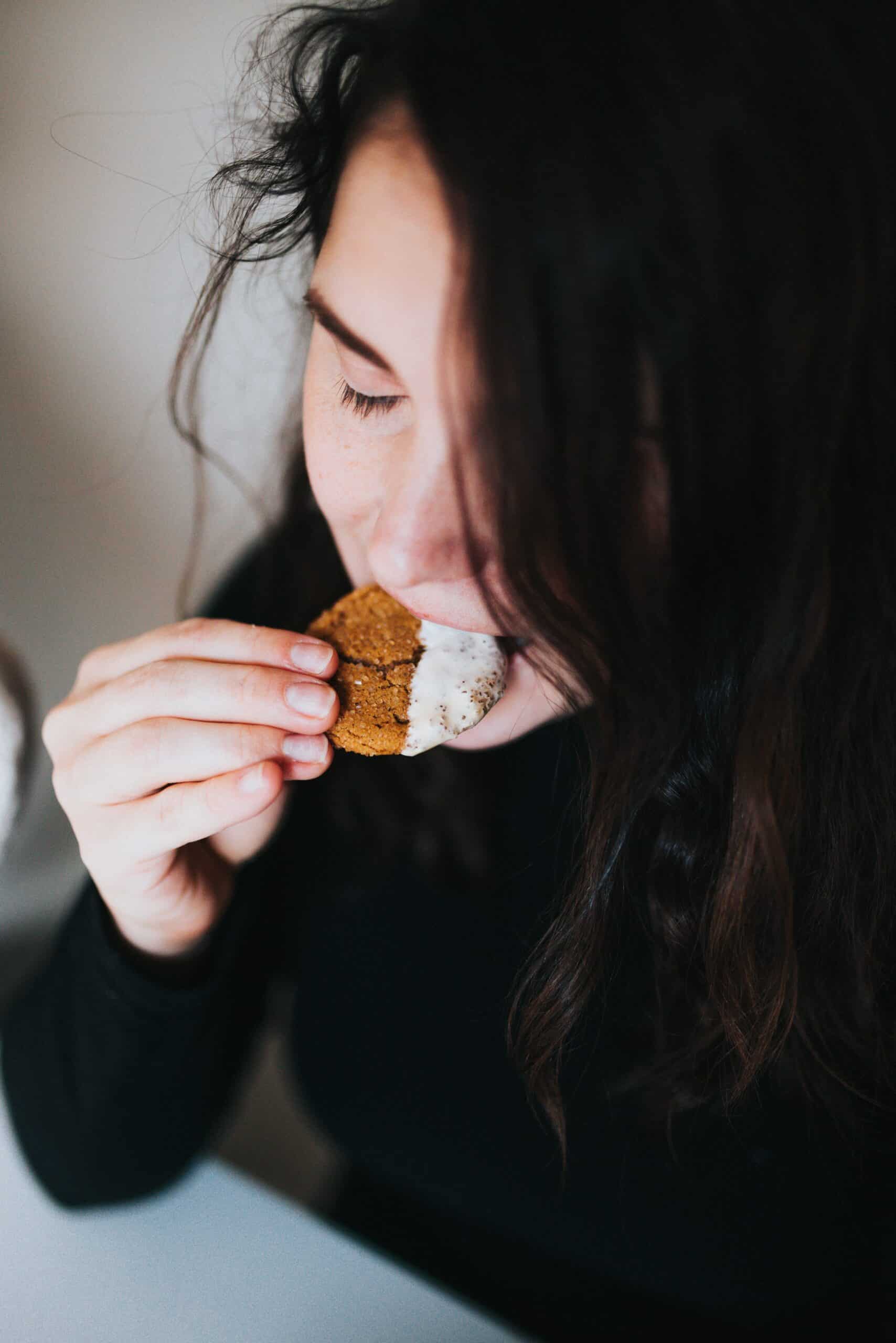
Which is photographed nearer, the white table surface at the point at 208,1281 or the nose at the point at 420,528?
the nose at the point at 420,528

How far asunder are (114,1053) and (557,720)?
2.02ft

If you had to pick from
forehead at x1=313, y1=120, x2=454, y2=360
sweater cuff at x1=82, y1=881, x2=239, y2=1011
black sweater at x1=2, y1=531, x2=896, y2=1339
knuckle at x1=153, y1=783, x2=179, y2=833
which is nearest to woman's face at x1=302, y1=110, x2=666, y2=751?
forehead at x1=313, y1=120, x2=454, y2=360

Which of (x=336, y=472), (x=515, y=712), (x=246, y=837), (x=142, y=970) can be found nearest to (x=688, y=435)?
(x=336, y=472)

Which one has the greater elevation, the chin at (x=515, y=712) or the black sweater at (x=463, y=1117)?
the chin at (x=515, y=712)

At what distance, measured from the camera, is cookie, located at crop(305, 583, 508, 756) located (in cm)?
76

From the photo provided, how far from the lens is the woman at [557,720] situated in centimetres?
50

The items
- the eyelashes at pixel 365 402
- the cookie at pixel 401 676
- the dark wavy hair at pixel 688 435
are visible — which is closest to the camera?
the dark wavy hair at pixel 688 435

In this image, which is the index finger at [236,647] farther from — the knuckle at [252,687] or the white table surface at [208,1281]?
the white table surface at [208,1281]

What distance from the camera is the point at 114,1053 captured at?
0.92 metres

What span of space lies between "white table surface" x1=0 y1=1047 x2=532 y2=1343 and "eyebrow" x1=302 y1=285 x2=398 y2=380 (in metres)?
0.83

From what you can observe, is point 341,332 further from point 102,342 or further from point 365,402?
point 102,342

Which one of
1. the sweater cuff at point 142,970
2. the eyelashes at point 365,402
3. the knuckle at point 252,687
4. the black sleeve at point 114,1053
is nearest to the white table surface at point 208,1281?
the black sleeve at point 114,1053

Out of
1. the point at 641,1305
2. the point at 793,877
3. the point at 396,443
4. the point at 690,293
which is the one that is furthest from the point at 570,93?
the point at 641,1305

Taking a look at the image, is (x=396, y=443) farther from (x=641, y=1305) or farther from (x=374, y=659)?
(x=641, y=1305)
